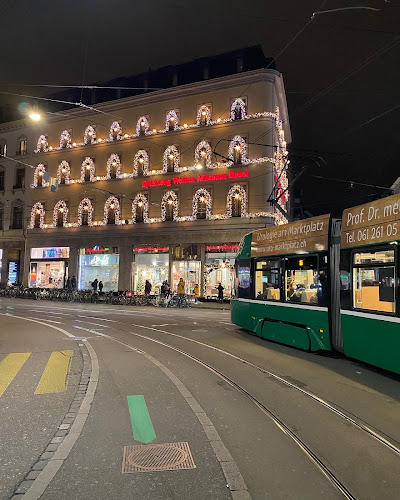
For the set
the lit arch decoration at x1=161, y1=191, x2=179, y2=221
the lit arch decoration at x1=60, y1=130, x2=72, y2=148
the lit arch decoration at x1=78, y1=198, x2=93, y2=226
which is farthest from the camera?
the lit arch decoration at x1=60, y1=130, x2=72, y2=148

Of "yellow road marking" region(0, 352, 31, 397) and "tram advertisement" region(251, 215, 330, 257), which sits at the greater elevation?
"tram advertisement" region(251, 215, 330, 257)

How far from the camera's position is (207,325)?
16016 mm

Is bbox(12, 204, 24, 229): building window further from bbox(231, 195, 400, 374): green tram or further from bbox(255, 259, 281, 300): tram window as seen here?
bbox(255, 259, 281, 300): tram window

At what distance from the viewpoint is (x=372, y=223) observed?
7.82 metres

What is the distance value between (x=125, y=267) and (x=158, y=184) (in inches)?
293

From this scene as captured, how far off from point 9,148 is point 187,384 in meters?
41.1

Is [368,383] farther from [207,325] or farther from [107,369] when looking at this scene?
[207,325]

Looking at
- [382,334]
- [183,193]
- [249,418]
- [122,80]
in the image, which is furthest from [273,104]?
[249,418]

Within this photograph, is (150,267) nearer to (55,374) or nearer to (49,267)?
(49,267)

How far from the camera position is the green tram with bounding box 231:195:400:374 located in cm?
727

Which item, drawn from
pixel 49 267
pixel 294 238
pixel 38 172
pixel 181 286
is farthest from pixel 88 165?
pixel 294 238

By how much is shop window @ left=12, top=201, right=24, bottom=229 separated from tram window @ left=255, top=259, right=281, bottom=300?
33.9 m

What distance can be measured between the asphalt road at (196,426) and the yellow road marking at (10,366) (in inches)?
1.1

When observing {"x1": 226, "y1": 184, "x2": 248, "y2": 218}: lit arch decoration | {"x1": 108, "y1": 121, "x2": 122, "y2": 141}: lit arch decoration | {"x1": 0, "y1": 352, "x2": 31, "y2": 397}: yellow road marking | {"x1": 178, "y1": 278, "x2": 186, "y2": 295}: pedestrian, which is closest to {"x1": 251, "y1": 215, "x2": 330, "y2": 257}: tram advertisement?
{"x1": 0, "y1": 352, "x2": 31, "y2": 397}: yellow road marking
